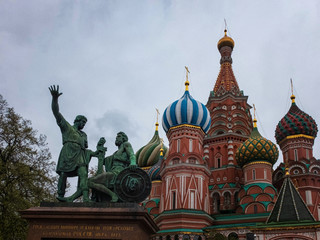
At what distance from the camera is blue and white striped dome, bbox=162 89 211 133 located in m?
35.2

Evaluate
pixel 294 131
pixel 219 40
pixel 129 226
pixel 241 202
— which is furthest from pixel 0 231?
pixel 219 40

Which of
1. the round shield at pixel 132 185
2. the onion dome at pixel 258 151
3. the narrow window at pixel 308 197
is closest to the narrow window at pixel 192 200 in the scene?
the onion dome at pixel 258 151

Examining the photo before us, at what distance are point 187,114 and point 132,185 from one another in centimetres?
2544

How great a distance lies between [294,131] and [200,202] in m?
12.7

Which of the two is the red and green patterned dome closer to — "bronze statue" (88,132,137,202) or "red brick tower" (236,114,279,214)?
"red brick tower" (236,114,279,214)

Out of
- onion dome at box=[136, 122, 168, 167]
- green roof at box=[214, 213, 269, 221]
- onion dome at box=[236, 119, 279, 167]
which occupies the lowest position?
green roof at box=[214, 213, 269, 221]

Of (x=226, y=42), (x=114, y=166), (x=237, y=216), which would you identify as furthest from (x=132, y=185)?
(x=226, y=42)

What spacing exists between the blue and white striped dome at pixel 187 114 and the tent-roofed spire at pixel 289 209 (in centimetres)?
1270

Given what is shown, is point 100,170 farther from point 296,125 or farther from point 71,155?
point 296,125

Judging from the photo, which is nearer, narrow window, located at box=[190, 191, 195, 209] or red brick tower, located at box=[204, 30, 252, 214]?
narrow window, located at box=[190, 191, 195, 209]

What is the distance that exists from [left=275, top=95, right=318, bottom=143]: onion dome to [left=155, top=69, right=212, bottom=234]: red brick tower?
27.3 ft

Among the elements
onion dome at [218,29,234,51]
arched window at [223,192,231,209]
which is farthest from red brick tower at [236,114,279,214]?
onion dome at [218,29,234,51]

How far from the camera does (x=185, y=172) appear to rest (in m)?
32.7

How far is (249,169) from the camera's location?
3434 cm
